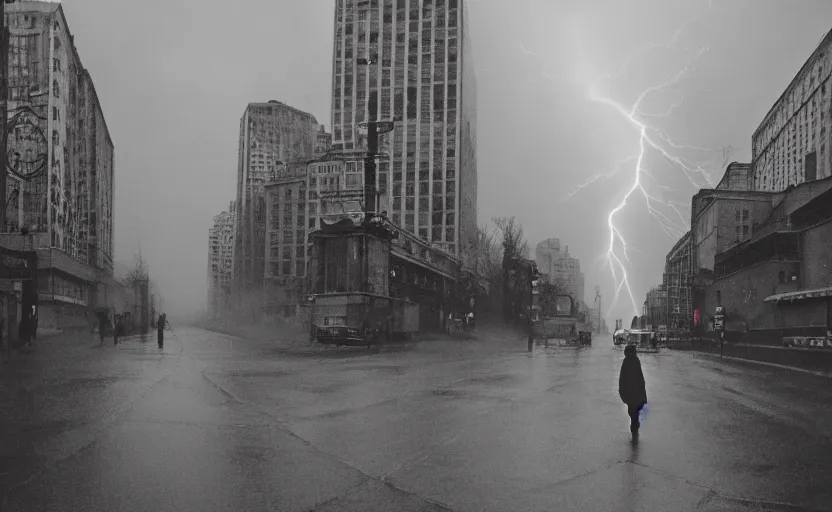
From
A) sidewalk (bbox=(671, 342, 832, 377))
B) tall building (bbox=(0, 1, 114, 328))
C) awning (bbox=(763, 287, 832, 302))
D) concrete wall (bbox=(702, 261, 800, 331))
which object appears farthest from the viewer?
tall building (bbox=(0, 1, 114, 328))

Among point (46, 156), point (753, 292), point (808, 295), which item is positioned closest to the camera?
point (808, 295)

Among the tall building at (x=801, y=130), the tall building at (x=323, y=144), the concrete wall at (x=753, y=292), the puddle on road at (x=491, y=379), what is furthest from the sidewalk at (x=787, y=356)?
the tall building at (x=323, y=144)

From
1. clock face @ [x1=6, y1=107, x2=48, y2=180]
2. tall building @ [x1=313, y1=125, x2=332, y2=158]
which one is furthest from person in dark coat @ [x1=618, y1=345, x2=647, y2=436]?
tall building @ [x1=313, y1=125, x2=332, y2=158]

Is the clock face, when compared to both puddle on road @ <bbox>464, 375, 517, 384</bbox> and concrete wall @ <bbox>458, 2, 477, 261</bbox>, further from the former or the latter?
concrete wall @ <bbox>458, 2, 477, 261</bbox>

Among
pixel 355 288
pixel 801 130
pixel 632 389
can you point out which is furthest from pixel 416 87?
pixel 632 389

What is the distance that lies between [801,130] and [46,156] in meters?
78.0

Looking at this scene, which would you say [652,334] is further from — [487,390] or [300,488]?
[300,488]

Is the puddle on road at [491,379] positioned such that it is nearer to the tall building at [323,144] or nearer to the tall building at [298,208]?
the tall building at [298,208]

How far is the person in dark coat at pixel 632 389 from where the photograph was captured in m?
10.5

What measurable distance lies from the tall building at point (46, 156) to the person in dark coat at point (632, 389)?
5026 centimetres

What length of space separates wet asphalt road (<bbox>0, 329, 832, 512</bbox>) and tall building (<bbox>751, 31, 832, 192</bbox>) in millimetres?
63268

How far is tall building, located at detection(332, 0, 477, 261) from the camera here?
124 metres

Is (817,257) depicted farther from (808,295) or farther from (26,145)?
(26,145)

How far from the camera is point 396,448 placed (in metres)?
9.17
